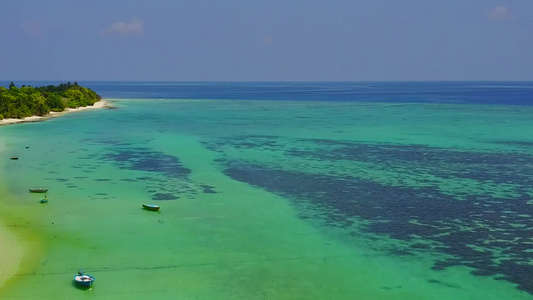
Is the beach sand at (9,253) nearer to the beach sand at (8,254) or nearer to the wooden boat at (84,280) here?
the beach sand at (8,254)

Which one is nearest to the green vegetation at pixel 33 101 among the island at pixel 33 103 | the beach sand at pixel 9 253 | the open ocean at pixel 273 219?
the island at pixel 33 103

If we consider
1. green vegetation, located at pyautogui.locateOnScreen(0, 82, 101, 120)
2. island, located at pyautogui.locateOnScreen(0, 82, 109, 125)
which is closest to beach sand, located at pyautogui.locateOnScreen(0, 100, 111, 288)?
island, located at pyautogui.locateOnScreen(0, 82, 109, 125)

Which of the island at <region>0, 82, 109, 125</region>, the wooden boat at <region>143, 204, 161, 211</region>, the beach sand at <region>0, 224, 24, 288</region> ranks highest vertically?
the island at <region>0, 82, 109, 125</region>

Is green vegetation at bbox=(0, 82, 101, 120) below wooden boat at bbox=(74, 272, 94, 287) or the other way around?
the other way around

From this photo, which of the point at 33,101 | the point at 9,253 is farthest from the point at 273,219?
the point at 33,101

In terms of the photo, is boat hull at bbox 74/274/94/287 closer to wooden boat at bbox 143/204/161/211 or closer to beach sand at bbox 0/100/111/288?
beach sand at bbox 0/100/111/288

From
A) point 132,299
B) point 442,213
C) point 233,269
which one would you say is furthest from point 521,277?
point 132,299

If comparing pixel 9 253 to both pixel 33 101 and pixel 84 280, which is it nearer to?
pixel 84 280
